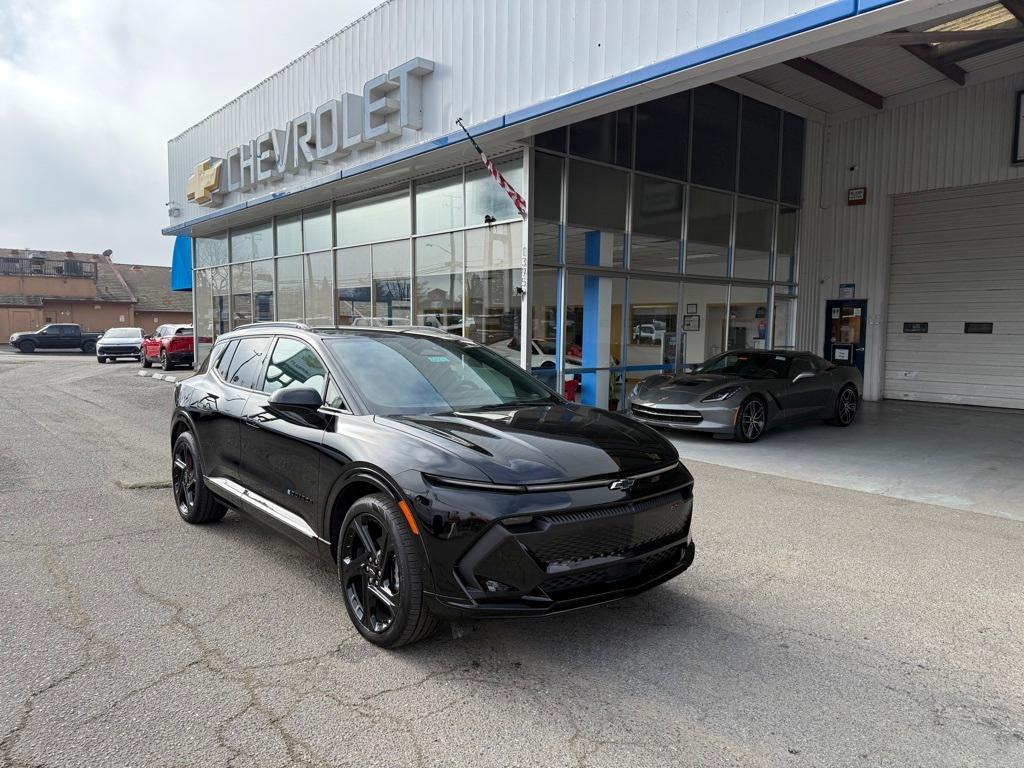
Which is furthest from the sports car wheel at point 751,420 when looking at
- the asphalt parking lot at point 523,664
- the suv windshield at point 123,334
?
the suv windshield at point 123,334

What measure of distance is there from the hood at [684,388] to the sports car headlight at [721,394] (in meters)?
0.05

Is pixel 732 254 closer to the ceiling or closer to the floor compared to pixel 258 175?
closer to the floor

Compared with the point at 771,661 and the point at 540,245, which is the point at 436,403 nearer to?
the point at 771,661

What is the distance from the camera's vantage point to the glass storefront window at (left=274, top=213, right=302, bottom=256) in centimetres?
1730

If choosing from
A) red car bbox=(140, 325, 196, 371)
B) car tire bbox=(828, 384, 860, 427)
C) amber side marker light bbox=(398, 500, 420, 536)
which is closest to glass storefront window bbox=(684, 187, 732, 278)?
car tire bbox=(828, 384, 860, 427)

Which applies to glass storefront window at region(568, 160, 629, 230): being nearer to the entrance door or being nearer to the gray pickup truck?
the entrance door

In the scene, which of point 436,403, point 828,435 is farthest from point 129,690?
point 828,435

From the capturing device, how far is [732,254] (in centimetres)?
1460

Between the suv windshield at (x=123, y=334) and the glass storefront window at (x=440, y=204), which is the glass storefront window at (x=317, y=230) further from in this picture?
the suv windshield at (x=123, y=334)

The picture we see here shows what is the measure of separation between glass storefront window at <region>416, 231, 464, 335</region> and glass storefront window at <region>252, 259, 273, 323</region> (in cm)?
716

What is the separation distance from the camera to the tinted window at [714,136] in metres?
13.6

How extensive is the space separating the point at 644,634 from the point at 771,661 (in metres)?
0.64

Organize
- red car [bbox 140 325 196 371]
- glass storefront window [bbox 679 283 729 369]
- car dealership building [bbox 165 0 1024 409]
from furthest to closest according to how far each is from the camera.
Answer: red car [bbox 140 325 196 371]
glass storefront window [bbox 679 283 729 369]
car dealership building [bbox 165 0 1024 409]

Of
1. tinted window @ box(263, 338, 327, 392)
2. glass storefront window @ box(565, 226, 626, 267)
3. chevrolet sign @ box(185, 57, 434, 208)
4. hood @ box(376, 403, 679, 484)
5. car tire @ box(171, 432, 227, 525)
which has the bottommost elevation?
car tire @ box(171, 432, 227, 525)
